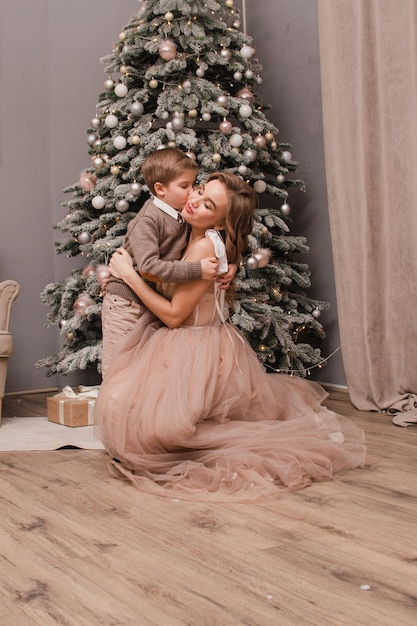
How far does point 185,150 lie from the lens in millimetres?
3814

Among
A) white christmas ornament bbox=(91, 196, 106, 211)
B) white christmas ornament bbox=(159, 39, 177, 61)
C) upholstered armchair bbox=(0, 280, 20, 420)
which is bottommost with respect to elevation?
upholstered armchair bbox=(0, 280, 20, 420)

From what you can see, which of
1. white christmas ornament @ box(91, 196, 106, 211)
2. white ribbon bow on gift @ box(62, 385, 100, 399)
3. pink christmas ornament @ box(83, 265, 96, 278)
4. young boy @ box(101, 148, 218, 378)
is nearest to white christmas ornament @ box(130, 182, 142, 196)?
white christmas ornament @ box(91, 196, 106, 211)

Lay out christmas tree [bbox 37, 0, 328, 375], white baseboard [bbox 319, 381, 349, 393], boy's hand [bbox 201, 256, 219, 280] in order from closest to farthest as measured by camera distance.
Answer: boy's hand [bbox 201, 256, 219, 280] → christmas tree [bbox 37, 0, 328, 375] → white baseboard [bbox 319, 381, 349, 393]

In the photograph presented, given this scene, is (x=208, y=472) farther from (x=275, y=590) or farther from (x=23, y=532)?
(x=275, y=590)

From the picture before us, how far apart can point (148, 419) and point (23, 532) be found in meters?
0.63

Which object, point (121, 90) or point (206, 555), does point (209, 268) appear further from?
point (121, 90)

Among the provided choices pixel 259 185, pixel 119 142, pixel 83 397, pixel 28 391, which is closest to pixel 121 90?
pixel 119 142

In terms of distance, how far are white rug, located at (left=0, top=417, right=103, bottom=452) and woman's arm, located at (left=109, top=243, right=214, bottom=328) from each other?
69cm

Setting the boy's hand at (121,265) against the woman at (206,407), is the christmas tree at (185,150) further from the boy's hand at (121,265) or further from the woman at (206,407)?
the woman at (206,407)

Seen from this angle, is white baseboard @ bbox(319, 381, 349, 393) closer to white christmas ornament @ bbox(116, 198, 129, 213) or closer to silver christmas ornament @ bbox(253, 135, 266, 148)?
silver christmas ornament @ bbox(253, 135, 266, 148)

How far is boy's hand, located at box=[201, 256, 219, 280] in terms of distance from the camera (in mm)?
2594

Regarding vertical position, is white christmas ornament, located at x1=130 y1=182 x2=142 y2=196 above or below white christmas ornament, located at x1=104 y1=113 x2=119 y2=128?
below

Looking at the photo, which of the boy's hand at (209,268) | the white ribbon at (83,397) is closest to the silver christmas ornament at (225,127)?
the boy's hand at (209,268)

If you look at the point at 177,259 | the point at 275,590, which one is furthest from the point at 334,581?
the point at 177,259
